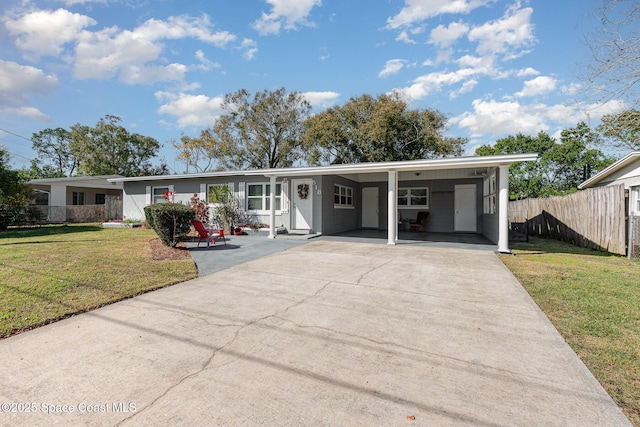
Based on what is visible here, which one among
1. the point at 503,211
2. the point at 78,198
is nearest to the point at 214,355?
the point at 503,211

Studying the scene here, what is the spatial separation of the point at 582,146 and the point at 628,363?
31933 millimetres

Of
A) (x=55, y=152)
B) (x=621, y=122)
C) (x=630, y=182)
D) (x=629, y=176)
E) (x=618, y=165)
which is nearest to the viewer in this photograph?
(x=621, y=122)

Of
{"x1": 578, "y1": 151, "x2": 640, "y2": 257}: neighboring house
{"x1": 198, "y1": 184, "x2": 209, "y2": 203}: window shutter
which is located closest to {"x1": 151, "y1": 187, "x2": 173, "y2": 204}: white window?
{"x1": 198, "y1": 184, "x2": 209, "y2": 203}: window shutter

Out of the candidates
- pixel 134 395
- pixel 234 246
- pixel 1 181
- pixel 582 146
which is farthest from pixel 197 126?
pixel 582 146

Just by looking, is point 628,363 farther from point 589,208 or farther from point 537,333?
point 589,208

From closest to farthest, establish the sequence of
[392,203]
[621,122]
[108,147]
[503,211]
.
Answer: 1. [621,122]
2. [503,211]
3. [392,203]
4. [108,147]

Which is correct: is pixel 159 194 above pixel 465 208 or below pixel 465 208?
above

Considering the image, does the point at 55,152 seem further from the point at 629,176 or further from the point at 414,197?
the point at 629,176

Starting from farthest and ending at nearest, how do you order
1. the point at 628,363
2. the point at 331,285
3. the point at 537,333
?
the point at 331,285
the point at 537,333
the point at 628,363

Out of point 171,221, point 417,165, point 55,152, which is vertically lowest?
point 171,221

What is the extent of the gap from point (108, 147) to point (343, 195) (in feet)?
98.0

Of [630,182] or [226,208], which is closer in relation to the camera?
[630,182]

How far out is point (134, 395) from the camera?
2.21 m

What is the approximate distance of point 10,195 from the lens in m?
14.2
